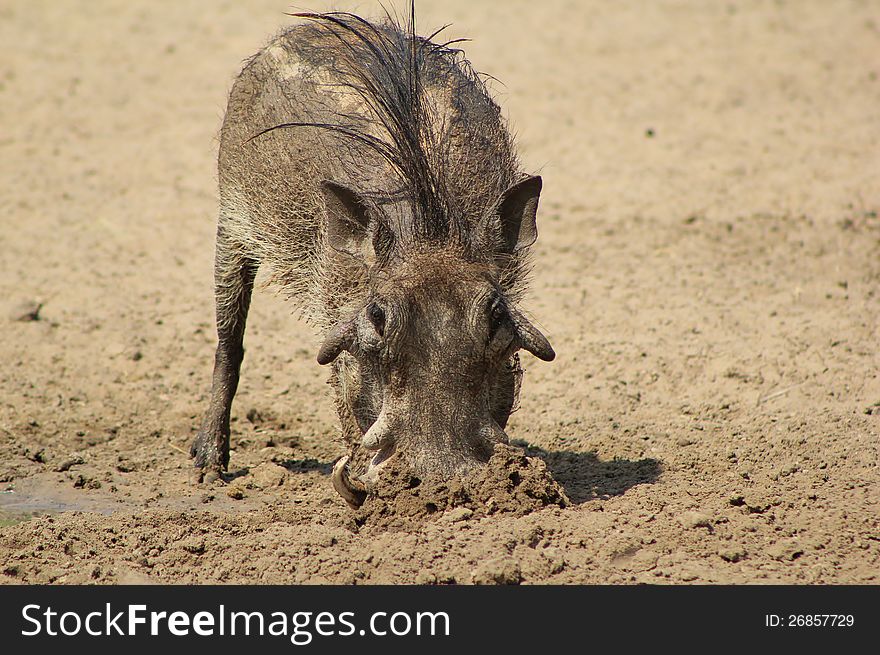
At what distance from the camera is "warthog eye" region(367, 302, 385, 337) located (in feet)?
12.3

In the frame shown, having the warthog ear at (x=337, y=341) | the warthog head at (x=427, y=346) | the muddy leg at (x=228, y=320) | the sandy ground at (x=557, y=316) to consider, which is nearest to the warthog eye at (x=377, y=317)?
the warthog head at (x=427, y=346)

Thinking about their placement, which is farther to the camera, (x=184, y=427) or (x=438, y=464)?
(x=184, y=427)

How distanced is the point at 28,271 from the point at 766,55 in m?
7.61

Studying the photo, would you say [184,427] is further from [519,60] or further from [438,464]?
[519,60]

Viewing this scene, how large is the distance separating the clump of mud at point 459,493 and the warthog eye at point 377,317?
44cm

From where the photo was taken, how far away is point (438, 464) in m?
3.62

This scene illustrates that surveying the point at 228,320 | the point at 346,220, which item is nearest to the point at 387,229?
the point at 346,220

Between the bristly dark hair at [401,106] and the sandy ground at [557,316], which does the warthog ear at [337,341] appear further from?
the sandy ground at [557,316]

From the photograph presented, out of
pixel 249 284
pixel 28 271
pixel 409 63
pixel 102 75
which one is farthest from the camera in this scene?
pixel 102 75

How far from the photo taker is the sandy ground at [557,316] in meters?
3.83

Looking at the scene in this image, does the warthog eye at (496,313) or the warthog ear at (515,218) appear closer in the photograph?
the warthog eye at (496,313)

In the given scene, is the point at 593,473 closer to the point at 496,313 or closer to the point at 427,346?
the point at 496,313

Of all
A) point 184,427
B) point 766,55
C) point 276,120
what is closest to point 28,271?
point 184,427

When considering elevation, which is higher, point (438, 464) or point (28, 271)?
point (28, 271)
